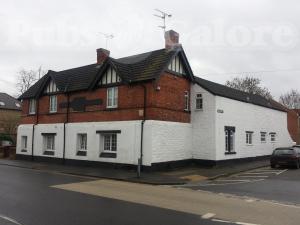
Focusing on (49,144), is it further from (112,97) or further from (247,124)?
(247,124)

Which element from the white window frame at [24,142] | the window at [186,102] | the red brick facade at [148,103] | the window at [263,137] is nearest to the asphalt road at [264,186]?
the red brick facade at [148,103]

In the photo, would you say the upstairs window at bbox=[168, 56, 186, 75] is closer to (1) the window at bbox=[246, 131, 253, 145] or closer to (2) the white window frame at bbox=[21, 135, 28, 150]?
(1) the window at bbox=[246, 131, 253, 145]

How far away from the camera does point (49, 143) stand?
95.4ft

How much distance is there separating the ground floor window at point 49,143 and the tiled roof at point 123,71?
3562mm

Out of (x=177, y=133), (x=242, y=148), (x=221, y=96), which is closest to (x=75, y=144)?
(x=177, y=133)

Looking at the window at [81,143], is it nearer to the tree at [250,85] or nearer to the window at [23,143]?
the window at [23,143]

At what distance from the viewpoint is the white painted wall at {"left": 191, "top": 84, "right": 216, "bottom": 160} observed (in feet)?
81.4

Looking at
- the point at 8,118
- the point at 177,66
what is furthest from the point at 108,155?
the point at 8,118

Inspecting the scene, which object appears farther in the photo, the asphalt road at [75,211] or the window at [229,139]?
the window at [229,139]

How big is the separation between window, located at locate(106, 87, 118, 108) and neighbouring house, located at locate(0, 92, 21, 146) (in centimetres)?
2479

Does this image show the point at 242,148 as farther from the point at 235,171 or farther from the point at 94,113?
the point at 94,113

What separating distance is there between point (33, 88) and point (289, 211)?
2556 cm

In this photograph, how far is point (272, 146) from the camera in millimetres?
34812

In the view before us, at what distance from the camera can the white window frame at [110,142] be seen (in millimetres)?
24062
